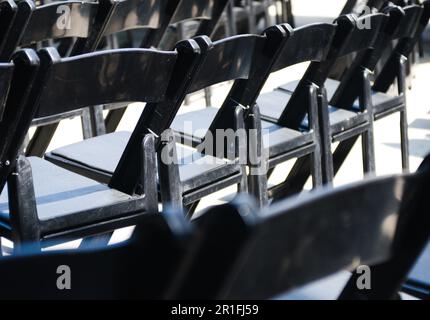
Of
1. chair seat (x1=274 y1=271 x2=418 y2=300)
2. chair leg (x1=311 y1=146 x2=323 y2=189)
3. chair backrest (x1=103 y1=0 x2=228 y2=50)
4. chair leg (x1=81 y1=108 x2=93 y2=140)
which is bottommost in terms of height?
chair leg (x1=311 y1=146 x2=323 y2=189)

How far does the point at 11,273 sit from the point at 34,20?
225 centimetres

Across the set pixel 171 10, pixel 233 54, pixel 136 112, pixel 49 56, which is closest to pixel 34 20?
pixel 171 10

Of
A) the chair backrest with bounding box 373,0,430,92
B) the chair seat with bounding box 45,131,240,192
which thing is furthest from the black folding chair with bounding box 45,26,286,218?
the chair backrest with bounding box 373,0,430,92

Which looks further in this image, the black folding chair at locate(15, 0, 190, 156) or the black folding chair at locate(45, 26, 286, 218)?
the black folding chair at locate(15, 0, 190, 156)

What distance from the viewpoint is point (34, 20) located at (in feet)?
11.3

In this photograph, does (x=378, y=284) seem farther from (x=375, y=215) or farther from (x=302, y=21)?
(x=302, y=21)

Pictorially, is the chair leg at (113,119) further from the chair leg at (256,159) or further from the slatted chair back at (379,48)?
the chair leg at (256,159)

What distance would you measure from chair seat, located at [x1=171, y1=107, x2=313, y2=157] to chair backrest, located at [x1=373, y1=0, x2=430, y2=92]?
2.36 feet

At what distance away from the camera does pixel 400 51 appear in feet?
13.3

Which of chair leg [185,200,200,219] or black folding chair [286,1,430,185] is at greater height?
black folding chair [286,1,430,185]

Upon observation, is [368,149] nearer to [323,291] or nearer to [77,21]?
[77,21]

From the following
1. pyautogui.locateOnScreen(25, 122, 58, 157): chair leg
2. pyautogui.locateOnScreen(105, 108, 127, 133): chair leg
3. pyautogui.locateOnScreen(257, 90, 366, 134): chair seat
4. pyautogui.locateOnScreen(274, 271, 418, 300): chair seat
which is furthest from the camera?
pyautogui.locateOnScreen(105, 108, 127, 133): chair leg

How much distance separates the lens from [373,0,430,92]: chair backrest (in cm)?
393

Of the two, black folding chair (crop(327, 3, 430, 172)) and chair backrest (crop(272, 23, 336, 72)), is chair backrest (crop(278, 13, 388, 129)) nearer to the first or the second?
chair backrest (crop(272, 23, 336, 72))
